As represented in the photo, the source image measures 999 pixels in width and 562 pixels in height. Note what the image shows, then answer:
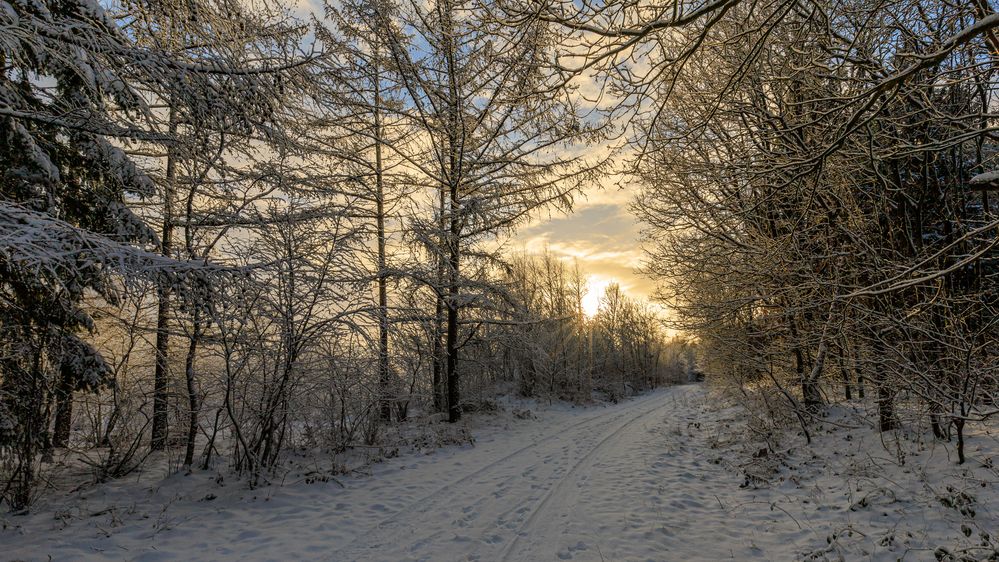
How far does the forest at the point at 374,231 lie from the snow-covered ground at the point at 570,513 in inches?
10.2

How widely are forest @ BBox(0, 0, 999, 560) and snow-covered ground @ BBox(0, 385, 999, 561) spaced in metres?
0.26

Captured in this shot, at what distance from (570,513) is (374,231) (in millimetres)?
5320

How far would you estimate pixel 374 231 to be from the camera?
23.8ft

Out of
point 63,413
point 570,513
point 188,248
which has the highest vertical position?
point 188,248

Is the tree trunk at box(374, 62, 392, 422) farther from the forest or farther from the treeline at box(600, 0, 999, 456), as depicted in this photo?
the treeline at box(600, 0, 999, 456)

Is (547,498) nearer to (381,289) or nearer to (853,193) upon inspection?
(853,193)

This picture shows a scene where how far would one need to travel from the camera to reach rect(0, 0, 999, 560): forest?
152 inches

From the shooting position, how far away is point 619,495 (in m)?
6.18

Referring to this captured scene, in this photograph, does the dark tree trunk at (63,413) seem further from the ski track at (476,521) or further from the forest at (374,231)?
the ski track at (476,521)

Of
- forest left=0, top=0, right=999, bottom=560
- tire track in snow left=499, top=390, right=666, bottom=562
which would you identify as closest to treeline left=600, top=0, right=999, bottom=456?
forest left=0, top=0, right=999, bottom=560

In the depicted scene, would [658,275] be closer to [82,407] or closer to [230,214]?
[230,214]

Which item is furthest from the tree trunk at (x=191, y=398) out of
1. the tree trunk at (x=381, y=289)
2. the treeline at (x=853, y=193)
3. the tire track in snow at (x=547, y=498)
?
the treeline at (x=853, y=193)

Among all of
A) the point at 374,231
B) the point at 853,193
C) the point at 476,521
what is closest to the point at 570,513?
the point at 476,521

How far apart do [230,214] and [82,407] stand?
3.55 m
